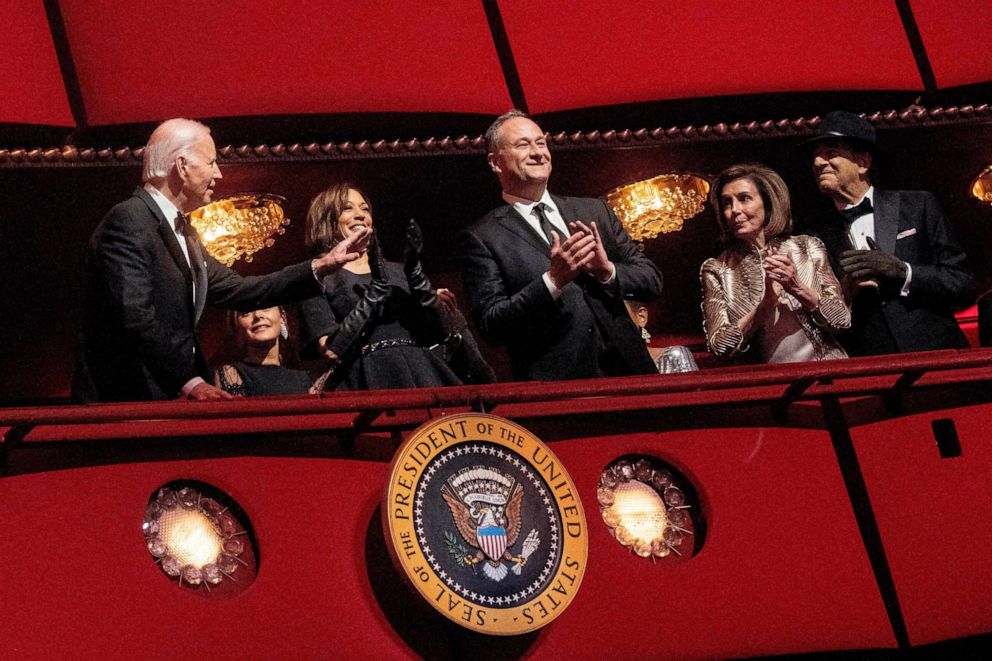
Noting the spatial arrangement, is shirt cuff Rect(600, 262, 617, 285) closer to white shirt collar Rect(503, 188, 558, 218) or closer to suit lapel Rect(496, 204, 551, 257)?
suit lapel Rect(496, 204, 551, 257)

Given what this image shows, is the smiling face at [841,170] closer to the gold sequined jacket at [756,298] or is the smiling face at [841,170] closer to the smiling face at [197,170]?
the gold sequined jacket at [756,298]

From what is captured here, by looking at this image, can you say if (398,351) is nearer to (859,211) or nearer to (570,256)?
(570,256)

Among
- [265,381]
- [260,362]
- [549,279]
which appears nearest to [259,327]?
[260,362]

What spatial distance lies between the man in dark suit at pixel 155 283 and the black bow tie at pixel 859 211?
5.12 feet

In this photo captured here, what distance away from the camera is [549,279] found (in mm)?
3598

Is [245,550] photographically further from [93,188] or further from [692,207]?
[692,207]

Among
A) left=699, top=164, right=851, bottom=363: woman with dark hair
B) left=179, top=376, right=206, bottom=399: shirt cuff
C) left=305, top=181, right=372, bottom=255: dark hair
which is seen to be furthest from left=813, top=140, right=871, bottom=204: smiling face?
left=179, top=376, right=206, bottom=399: shirt cuff

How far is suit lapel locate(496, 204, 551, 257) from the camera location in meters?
3.85

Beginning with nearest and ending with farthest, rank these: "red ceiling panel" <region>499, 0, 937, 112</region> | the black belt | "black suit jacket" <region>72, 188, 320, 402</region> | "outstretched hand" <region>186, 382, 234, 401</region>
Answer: "outstretched hand" <region>186, 382, 234, 401</region>, "black suit jacket" <region>72, 188, 320, 402</region>, the black belt, "red ceiling panel" <region>499, 0, 937, 112</region>

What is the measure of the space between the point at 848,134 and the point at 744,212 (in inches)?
18.0

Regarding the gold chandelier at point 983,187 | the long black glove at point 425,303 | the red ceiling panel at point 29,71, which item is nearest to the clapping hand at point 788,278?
the long black glove at point 425,303

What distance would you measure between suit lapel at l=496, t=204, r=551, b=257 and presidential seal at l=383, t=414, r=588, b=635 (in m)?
0.79

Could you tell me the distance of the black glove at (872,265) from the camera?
402cm

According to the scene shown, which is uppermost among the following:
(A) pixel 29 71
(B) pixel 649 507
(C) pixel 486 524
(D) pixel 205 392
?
(A) pixel 29 71
